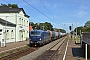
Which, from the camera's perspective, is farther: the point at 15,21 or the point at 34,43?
the point at 15,21

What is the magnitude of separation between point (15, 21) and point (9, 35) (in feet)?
18.6

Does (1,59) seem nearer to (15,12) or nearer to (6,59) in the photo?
(6,59)

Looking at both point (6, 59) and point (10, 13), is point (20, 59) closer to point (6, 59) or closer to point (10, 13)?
point (6, 59)

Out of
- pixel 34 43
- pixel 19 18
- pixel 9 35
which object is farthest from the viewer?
pixel 19 18

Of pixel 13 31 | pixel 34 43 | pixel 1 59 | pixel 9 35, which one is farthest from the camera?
pixel 13 31

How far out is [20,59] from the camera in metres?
15.2

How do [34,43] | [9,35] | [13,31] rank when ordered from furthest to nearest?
[13,31], [9,35], [34,43]

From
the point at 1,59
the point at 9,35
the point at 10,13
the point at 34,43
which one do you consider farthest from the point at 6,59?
the point at 10,13

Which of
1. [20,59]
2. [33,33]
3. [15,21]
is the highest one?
[15,21]

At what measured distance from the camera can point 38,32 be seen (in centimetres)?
2862

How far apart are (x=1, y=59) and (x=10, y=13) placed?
28.7m

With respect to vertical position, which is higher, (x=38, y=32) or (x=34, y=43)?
(x=38, y=32)

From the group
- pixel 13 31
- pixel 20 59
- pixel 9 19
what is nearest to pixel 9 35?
pixel 13 31

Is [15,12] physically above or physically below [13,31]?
above
